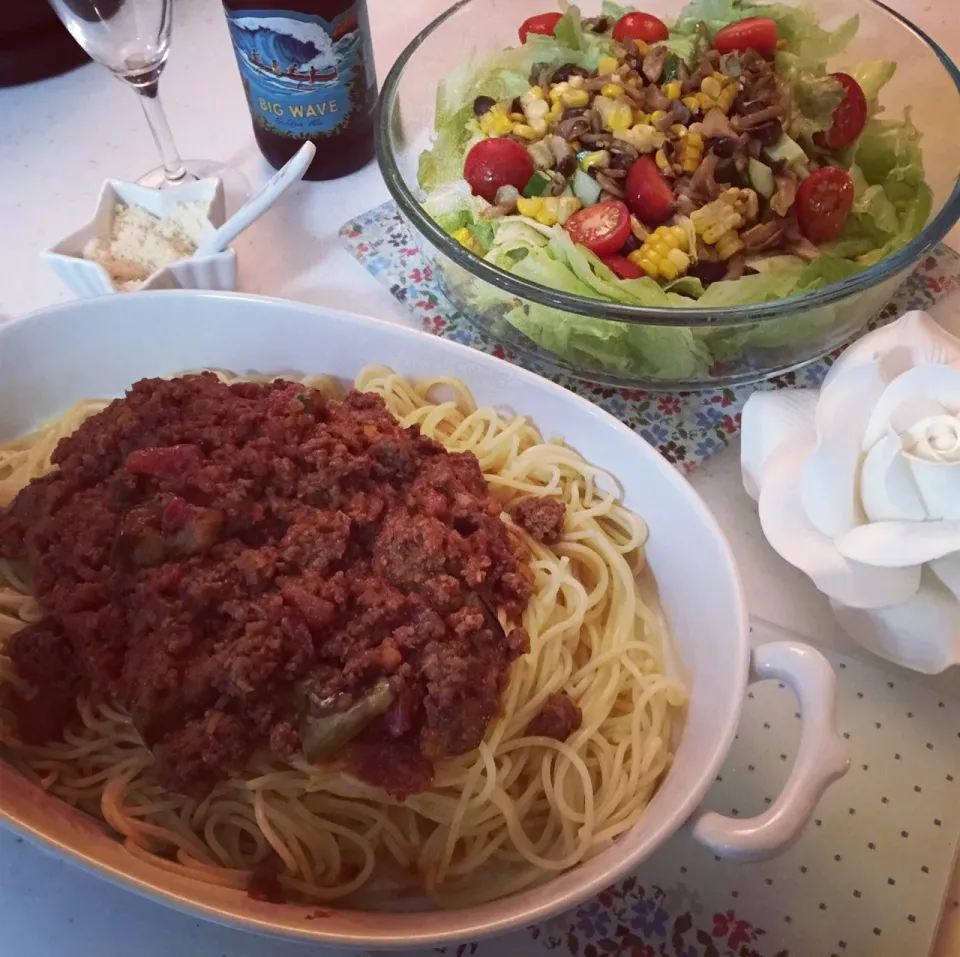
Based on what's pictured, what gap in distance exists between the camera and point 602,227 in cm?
171

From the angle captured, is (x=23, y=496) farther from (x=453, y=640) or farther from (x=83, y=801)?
(x=453, y=640)

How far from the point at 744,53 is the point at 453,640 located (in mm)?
1543

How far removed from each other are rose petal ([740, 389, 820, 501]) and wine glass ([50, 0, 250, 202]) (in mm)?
1430

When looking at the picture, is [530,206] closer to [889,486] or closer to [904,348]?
[904,348]

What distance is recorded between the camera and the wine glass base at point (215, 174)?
6.67 feet

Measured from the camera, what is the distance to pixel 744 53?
1.97m

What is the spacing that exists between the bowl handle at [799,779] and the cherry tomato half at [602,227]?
3.10 ft

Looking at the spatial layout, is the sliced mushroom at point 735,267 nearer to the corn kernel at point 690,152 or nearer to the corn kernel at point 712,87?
the corn kernel at point 690,152

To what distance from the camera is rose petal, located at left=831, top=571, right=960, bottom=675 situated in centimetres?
120

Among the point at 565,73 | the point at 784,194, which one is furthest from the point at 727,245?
the point at 565,73

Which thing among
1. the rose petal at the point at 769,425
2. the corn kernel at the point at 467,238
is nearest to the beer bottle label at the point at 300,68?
the corn kernel at the point at 467,238

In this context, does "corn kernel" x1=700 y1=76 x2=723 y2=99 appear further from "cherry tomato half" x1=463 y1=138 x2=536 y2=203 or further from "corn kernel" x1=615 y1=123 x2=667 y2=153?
"cherry tomato half" x1=463 y1=138 x2=536 y2=203

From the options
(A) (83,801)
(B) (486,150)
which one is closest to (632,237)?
(B) (486,150)

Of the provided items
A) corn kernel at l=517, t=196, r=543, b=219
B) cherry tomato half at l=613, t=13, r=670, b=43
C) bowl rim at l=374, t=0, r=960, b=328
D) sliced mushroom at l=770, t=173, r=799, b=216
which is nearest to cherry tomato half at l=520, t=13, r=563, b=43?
cherry tomato half at l=613, t=13, r=670, b=43
